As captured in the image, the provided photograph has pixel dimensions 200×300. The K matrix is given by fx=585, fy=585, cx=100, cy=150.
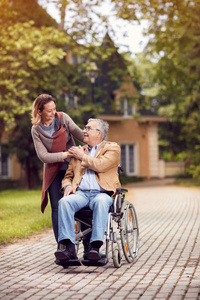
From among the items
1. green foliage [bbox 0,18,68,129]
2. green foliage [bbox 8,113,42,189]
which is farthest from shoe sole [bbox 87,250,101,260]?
green foliage [bbox 8,113,42,189]

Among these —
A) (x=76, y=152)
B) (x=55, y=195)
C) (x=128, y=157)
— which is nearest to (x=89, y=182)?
(x=76, y=152)

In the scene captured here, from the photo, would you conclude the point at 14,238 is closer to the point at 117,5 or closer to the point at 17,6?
the point at 117,5

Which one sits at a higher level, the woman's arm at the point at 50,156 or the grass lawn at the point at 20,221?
the woman's arm at the point at 50,156

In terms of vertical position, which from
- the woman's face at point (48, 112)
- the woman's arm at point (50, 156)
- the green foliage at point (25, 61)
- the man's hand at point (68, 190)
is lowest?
the man's hand at point (68, 190)

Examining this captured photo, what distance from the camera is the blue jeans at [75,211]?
20.2 ft

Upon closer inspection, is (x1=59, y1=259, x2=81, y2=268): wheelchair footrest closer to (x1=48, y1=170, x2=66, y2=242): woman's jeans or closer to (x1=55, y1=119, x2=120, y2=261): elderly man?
(x1=55, y1=119, x2=120, y2=261): elderly man

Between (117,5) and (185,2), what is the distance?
2.34m

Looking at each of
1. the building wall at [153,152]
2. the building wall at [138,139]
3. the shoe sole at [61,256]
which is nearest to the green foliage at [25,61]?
the shoe sole at [61,256]

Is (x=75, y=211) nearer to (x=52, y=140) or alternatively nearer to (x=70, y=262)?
(x=70, y=262)

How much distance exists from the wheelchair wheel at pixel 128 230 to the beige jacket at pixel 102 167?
287 millimetres

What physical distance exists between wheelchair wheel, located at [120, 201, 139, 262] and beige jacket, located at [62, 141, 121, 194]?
0.94ft

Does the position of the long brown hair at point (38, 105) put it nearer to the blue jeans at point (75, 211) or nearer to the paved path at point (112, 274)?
the blue jeans at point (75, 211)

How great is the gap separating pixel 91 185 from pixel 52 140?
2.30ft

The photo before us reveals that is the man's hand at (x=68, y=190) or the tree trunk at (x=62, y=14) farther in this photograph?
the tree trunk at (x=62, y=14)
